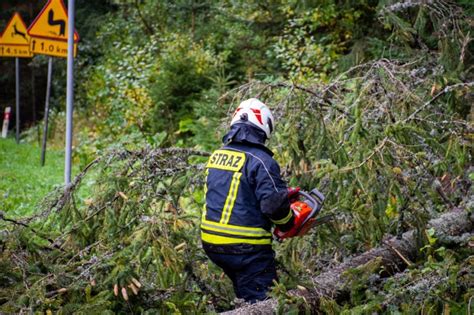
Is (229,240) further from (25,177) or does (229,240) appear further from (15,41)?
(15,41)

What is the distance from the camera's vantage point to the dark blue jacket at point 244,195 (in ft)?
14.7

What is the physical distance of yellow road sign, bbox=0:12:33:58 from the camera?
16859 mm

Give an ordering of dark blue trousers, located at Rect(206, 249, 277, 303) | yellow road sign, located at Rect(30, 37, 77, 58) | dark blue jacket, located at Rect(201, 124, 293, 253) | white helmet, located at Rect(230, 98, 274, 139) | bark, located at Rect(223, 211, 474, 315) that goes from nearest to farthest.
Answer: bark, located at Rect(223, 211, 474, 315) → dark blue jacket, located at Rect(201, 124, 293, 253) → dark blue trousers, located at Rect(206, 249, 277, 303) → white helmet, located at Rect(230, 98, 274, 139) → yellow road sign, located at Rect(30, 37, 77, 58)

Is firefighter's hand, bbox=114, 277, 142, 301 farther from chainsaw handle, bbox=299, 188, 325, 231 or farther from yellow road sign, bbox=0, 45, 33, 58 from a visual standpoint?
yellow road sign, bbox=0, 45, 33, 58

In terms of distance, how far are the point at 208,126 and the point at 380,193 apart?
7288mm

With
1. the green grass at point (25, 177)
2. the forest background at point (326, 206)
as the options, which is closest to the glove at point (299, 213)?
the forest background at point (326, 206)

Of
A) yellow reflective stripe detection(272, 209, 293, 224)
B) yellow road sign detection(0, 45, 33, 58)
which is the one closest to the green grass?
yellow road sign detection(0, 45, 33, 58)

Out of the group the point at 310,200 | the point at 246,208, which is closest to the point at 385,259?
the point at 310,200

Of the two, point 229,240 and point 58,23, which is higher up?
point 58,23

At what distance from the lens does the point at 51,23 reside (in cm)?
906

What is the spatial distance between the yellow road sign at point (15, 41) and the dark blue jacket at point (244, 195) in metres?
13.4

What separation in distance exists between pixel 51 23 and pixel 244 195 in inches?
218

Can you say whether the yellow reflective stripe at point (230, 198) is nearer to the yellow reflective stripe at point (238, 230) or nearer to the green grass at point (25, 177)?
the yellow reflective stripe at point (238, 230)

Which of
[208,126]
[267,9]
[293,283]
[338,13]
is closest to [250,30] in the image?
[267,9]
